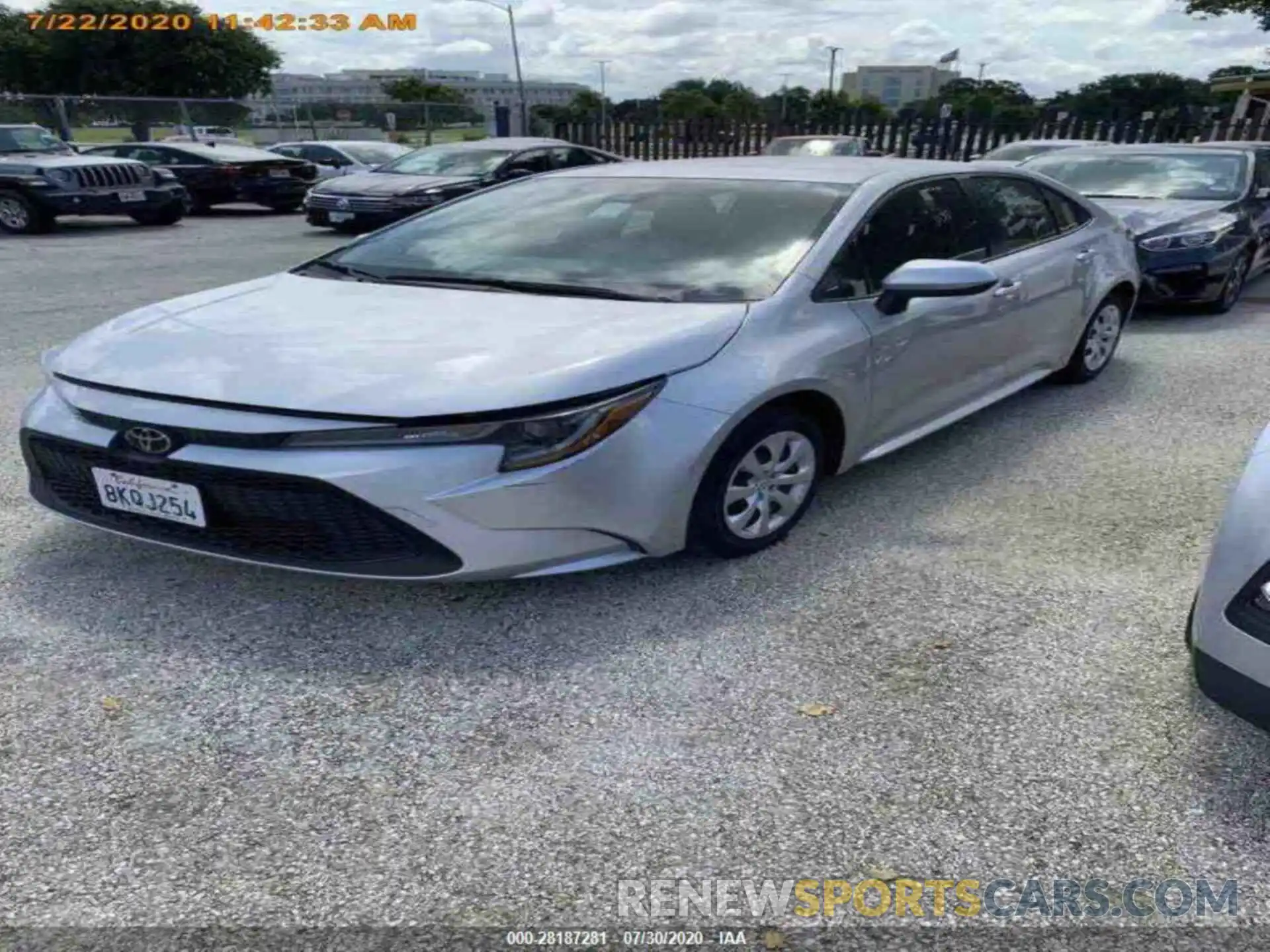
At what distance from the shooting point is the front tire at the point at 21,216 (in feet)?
41.9

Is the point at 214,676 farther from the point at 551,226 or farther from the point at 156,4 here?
the point at 156,4

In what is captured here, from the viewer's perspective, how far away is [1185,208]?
775 centimetres

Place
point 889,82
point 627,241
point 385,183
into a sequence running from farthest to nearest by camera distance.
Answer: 1. point 889,82
2. point 385,183
3. point 627,241

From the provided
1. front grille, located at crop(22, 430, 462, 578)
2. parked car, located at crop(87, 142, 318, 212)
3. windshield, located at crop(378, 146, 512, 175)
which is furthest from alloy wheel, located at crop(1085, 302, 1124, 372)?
parked car, located at crop(87, 142, 318, 212)

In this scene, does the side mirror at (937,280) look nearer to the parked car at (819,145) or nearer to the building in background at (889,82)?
the parked car at (819,145)

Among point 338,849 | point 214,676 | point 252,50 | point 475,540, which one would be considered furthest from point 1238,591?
point 252,50

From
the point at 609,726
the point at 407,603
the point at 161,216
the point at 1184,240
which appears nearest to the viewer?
the point at 609,726

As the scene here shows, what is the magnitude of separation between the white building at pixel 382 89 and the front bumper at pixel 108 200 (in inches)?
463

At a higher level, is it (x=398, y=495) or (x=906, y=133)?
(x=906, y=133)

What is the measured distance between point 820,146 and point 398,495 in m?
15.3

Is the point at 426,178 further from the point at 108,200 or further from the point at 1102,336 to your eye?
the point at 1102,336

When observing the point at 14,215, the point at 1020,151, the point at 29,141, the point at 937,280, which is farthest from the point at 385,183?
the point at 937,280

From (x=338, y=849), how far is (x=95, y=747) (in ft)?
2.47

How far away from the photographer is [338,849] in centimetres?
203
